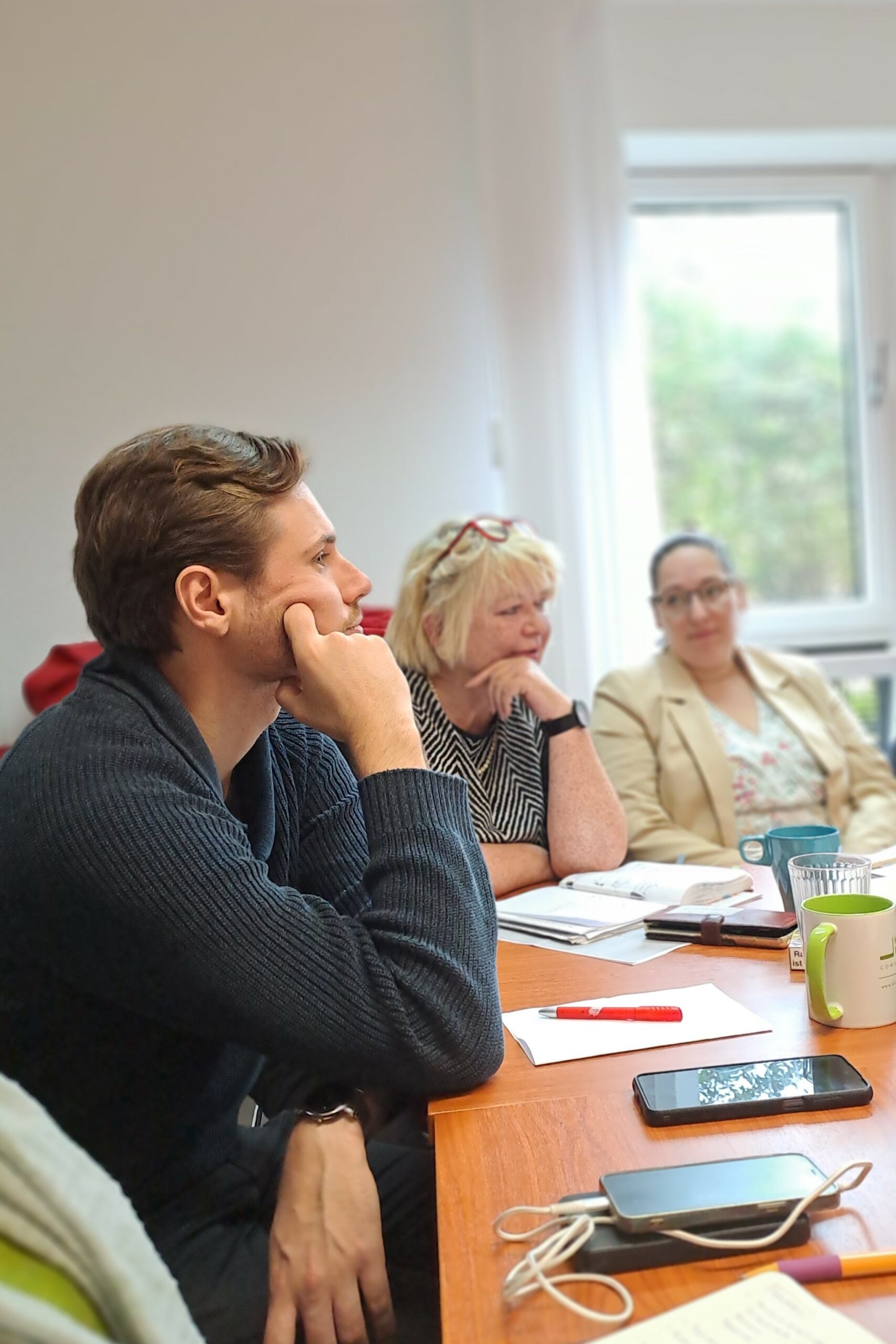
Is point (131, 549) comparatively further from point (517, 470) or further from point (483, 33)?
point (483, 33)

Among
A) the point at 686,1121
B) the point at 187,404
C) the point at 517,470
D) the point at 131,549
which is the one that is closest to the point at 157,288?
the point at 187,404

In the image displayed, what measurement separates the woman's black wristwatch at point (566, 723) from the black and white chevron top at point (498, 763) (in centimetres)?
A: 3

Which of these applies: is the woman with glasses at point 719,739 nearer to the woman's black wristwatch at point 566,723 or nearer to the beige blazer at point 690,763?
the beige blazer at point 690,763

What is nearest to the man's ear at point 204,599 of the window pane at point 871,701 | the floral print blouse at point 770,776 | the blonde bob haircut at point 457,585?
the blonde bob haircut at point 457,585

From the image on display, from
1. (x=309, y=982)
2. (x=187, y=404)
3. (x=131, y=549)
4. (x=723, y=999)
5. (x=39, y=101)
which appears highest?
(x=39, y=101)

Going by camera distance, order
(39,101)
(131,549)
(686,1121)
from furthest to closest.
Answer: (39,101), (131,549), (686,1121)

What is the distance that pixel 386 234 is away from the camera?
2949 millimetres

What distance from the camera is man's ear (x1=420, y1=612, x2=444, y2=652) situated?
207 centimetres

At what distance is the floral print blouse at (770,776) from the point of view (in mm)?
2477

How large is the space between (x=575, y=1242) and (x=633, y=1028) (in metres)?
0.38

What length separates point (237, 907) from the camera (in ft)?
3.14

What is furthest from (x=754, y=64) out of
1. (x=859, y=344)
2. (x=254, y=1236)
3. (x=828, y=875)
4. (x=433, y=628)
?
(x=254, y=1236)

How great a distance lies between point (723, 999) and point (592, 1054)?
0.59ft

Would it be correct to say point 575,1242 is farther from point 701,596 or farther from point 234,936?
point 701,596
